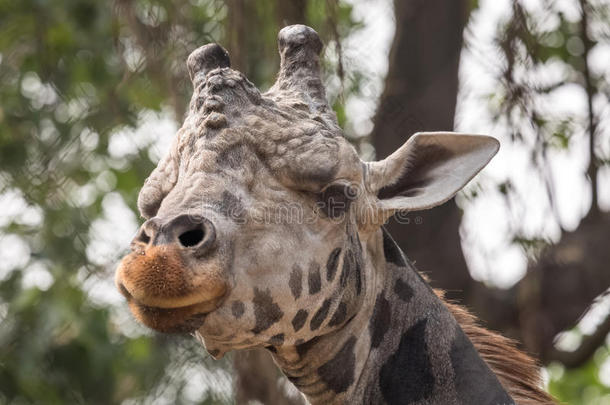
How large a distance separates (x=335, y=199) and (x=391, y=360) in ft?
2.57

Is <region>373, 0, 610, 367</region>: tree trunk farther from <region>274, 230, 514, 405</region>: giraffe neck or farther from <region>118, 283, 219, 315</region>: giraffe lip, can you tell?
<region>118, 283, 219, 315</region>: giraffe lip

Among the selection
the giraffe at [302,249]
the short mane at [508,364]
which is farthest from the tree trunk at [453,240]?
the giraffe at [302,249]

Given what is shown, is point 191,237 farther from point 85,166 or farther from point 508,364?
point 85,166

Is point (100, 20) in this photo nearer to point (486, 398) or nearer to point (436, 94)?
point (436, 94)

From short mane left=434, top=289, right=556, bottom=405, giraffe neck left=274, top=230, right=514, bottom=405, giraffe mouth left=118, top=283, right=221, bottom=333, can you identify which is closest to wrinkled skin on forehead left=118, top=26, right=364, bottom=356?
giraffe mouth left=118, top=283, right=221, bottom=333

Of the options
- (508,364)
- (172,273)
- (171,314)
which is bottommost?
(508,364)

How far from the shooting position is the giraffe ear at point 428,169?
4.72m

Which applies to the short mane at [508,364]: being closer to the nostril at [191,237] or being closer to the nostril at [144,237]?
the nostril at [191,237]

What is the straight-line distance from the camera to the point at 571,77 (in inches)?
379

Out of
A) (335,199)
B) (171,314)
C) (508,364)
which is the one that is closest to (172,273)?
(171,314)

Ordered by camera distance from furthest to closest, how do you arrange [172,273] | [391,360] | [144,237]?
[391,360]
[144,237]
[172,273]

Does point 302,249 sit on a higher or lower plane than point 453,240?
higher

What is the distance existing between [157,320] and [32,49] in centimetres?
669

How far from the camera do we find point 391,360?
468cm
